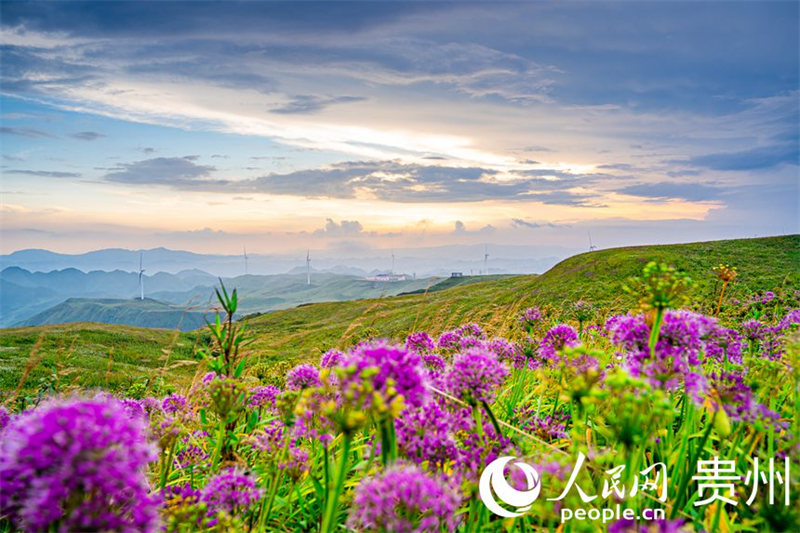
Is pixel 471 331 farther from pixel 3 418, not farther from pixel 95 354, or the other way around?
pixel 95 354

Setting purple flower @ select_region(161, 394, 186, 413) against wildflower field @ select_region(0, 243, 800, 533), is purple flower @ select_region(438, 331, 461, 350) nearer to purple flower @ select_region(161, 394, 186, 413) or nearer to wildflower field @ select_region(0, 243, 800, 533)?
wildflower field @ select_region(0, 243, 800, 533)

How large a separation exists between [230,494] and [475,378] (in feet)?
6.15

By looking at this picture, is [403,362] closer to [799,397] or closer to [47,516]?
[47,516]

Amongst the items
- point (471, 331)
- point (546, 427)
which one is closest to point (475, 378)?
point (546, 427)

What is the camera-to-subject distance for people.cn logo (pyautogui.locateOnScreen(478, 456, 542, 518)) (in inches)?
119


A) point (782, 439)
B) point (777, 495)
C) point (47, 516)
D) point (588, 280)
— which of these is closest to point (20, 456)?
point (47, 516)

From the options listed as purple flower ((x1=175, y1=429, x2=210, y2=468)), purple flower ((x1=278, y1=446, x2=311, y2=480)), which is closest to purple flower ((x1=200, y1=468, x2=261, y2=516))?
purple flower ((x1=278, y1=446, x2=311, y2=480))

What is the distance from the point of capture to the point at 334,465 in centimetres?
545

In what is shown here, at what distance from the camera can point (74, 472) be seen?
203cm

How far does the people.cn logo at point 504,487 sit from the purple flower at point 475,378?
0.43 metres

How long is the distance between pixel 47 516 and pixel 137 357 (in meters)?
71.2

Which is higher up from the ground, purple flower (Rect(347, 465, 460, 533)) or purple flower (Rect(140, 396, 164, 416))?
purple flower (Rect(347, 465, 460, 533))

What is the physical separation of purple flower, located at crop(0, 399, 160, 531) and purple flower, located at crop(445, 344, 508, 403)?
1.97 meters

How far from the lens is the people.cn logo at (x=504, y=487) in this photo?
9.93 feet
